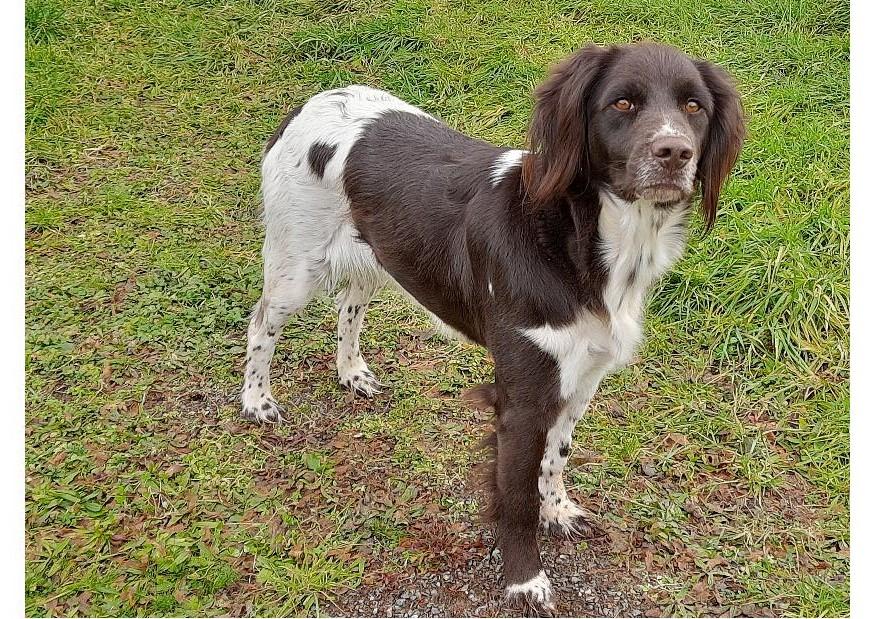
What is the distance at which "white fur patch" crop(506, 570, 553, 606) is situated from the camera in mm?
2867

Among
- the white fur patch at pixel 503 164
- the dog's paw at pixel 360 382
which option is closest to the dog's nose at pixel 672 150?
the white fur patch at pixel 503 164

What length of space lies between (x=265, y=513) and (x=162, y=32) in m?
4.94

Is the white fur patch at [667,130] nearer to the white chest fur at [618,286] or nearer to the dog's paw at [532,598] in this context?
the white chest fur at [618,286]

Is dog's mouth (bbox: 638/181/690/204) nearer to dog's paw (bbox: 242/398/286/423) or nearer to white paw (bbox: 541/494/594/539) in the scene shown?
white paw (bbox: 541/494/594/539)

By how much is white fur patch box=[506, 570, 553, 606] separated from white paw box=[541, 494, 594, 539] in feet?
0.98

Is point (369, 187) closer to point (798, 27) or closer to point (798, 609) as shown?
point (798, 609)

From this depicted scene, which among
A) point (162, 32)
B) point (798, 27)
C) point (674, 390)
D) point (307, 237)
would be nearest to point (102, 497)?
point (307, 237)

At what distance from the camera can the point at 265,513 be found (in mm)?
3260

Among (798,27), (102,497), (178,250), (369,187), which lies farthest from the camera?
(798,27)

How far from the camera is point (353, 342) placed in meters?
3.86

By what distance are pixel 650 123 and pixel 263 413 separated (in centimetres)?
224

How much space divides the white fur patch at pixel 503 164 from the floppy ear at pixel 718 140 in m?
0.57

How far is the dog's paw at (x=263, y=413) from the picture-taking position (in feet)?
12.2

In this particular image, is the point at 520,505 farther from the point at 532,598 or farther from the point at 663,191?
the point at 663,191
